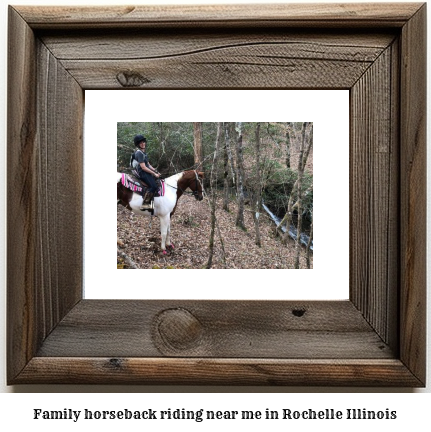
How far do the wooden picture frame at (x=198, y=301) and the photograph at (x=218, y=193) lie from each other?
53 millimetres

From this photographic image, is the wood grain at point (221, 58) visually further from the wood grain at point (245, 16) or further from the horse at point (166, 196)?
the horse at point (166, 196)

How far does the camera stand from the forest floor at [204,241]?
0.62 metres

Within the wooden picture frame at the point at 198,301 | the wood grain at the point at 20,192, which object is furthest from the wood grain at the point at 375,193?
the wood grain at the point at 20,192

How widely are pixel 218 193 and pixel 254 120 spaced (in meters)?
0.10

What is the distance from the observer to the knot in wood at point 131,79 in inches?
24.3

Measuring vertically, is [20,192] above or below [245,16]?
below

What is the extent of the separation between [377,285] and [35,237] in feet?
1.40

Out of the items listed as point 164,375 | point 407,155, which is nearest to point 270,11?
point 407,155

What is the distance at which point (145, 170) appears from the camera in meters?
0.62

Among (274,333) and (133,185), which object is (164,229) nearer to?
(133,185)

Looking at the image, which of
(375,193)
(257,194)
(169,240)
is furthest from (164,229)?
(375,193)

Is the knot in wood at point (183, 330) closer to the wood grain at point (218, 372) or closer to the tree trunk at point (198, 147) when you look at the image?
the wood grain at point (218, 372)
